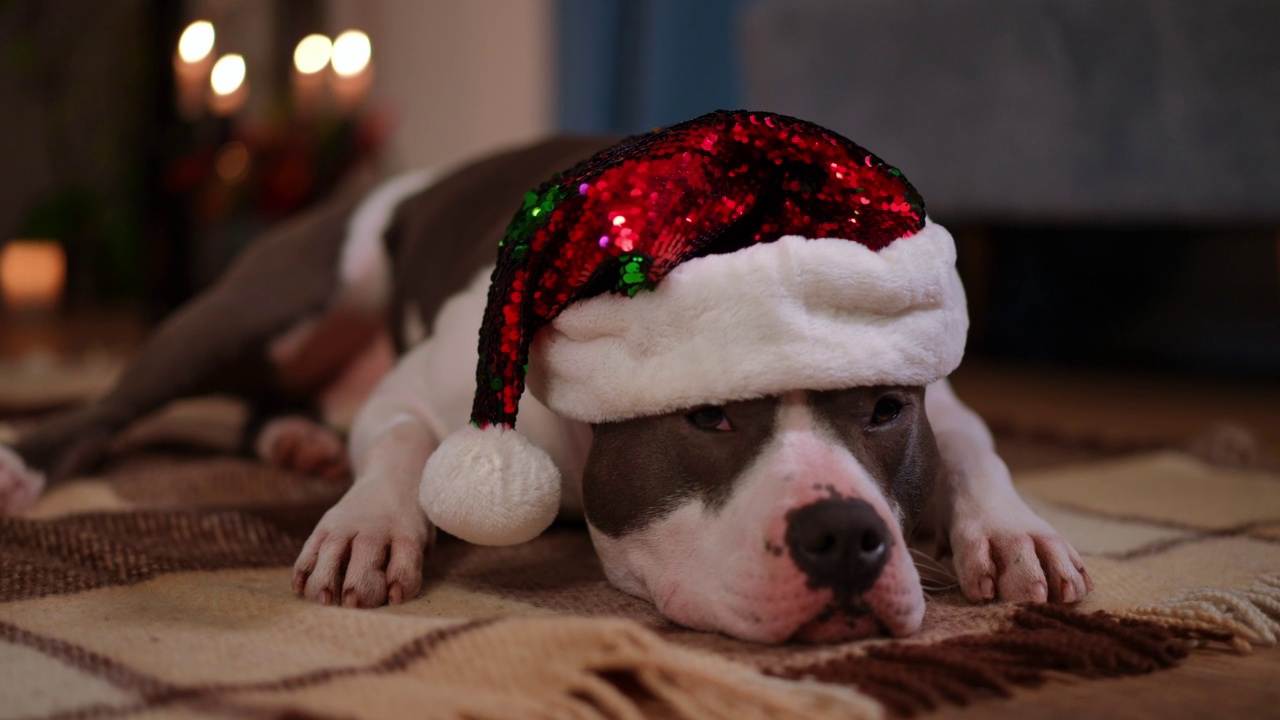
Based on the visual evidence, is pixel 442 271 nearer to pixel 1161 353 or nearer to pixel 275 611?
pixel 275 611

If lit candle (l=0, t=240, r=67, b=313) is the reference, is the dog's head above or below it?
above

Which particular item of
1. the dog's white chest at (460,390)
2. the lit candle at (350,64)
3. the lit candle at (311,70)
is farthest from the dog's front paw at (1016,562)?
the lit candle at (311,70)

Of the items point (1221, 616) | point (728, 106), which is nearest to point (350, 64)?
point (728, 106)

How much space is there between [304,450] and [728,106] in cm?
223

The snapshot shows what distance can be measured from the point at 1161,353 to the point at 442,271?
259cm

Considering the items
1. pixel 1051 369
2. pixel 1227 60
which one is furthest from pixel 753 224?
pixel 1051 369

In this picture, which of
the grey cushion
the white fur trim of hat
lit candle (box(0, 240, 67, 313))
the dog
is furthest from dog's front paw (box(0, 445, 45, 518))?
lit candle (box(0, 240, 67, 313))

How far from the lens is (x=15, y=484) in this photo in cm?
149

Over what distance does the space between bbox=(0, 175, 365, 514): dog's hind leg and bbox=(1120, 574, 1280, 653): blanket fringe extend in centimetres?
135

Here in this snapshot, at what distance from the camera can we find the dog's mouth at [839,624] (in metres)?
0.92

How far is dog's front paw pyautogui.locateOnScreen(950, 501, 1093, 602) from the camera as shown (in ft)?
3.48

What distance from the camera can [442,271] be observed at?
1675 mm

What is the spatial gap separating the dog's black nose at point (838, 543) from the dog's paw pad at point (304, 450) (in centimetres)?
103

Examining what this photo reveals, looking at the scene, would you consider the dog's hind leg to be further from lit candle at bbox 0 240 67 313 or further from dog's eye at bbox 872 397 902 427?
lit candle at bbox 0 240 67 313
